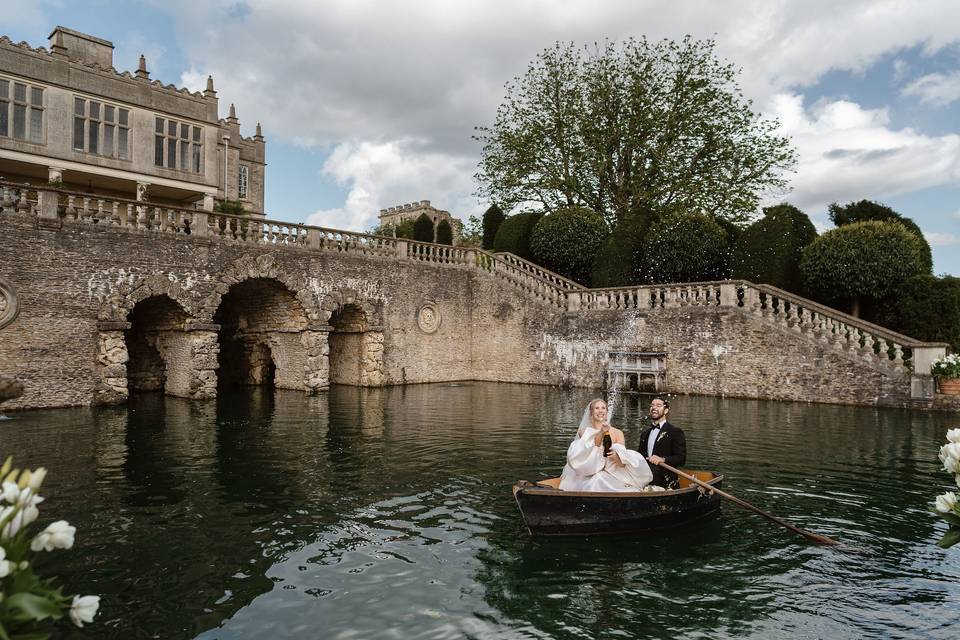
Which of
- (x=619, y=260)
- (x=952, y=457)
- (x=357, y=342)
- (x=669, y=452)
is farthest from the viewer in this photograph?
(x=619, y=260)

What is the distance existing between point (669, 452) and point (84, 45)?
3462cm

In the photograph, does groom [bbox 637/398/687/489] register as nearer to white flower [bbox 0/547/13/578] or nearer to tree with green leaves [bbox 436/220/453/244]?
white flower [bbox 0/547/13/578]

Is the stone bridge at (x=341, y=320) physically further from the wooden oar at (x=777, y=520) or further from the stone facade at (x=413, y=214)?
the stone facade at (x=413, y=214)

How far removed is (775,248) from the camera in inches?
931

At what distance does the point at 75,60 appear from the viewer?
28.1 metres

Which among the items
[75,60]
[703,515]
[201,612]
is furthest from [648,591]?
[75,60]

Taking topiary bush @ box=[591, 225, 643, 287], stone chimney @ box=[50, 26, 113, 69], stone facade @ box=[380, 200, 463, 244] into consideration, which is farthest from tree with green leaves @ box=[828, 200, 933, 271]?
stone facade @ box=[380, 200, 463, 244]

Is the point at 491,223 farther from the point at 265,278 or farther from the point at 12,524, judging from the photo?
the point at 12,524

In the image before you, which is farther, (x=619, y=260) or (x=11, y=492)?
(x=619, y=260)

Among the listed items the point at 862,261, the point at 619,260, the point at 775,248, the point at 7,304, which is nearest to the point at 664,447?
the point at 862,261

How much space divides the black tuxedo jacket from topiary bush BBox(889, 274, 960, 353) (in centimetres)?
1593

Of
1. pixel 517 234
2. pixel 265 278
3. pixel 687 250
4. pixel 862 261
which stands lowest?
pixel 265 278

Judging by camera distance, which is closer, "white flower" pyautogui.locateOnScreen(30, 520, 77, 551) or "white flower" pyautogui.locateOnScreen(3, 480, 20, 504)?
"white flower" pyautogui.locateOnScreen(3, 480, 20, 504)

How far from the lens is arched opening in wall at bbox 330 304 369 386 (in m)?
25.9
